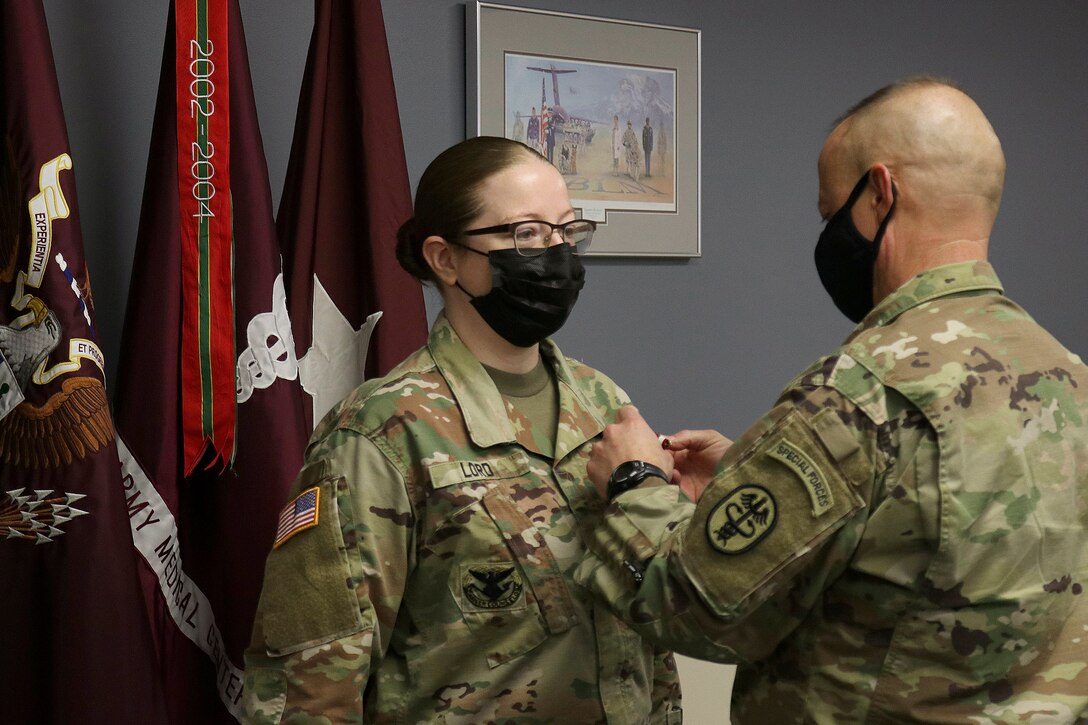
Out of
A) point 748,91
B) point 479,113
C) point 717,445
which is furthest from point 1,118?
point 748,91

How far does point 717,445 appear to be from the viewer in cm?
152

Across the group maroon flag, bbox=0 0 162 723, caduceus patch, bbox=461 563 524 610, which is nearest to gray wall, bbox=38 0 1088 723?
maroon flag, bbox=0 0 162 723

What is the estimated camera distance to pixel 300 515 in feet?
4.09

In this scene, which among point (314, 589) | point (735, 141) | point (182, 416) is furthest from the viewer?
point (735, 141)

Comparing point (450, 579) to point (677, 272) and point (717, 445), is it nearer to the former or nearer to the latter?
point (717, 445)

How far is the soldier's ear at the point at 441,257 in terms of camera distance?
1.42 meters

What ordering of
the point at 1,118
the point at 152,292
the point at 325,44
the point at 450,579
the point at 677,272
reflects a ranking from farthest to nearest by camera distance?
the point at 677,272, the point at 325,44, the point at 152,292, the point at 1,118, the point at 450,579

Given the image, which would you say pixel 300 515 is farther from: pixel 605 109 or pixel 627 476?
pixel 605 109

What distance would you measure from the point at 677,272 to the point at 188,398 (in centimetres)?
132

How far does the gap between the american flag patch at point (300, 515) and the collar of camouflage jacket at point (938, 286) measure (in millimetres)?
690

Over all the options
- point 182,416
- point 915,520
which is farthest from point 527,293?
point 182,416

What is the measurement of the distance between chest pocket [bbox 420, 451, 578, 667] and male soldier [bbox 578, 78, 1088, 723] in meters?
0.13

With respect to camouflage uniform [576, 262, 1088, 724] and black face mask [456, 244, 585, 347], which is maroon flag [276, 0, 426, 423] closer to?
black face mask [456, 244, 585, 347]

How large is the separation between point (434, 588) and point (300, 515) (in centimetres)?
19
